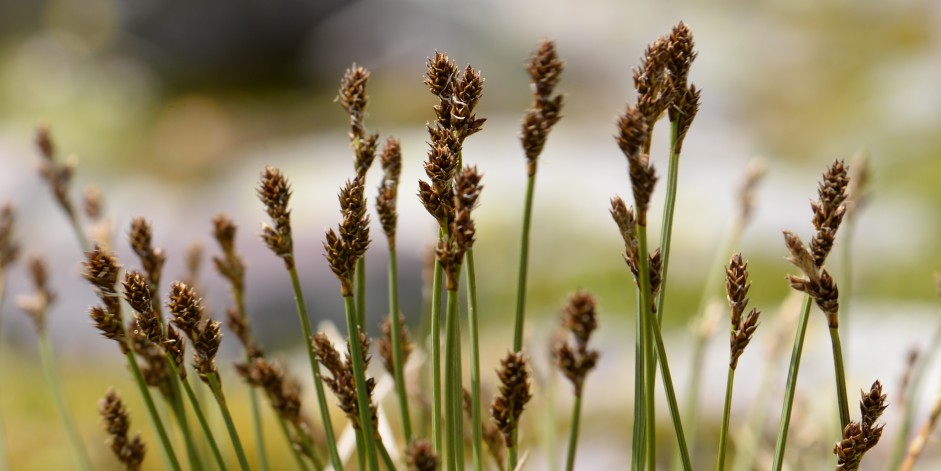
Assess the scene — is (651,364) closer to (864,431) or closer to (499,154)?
(864,431)

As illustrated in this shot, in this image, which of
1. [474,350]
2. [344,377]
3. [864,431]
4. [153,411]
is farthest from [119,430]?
[864,431]

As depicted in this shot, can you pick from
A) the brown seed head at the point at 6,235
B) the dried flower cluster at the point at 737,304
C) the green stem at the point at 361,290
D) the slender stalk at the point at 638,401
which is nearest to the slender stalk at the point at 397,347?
the green stem at the point at 361,290

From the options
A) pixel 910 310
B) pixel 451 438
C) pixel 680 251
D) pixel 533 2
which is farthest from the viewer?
pixel 533 2

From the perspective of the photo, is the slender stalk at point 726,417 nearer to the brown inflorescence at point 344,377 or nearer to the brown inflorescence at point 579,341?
the brown inflorescence at point 579,341

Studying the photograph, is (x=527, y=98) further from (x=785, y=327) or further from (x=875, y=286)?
(x=785, y=327)

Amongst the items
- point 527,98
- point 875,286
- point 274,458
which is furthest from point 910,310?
point 527,98

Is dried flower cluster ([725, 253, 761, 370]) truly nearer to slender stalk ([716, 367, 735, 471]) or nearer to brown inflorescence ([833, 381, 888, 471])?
slender stalk ([716, 367, 735, 471])
